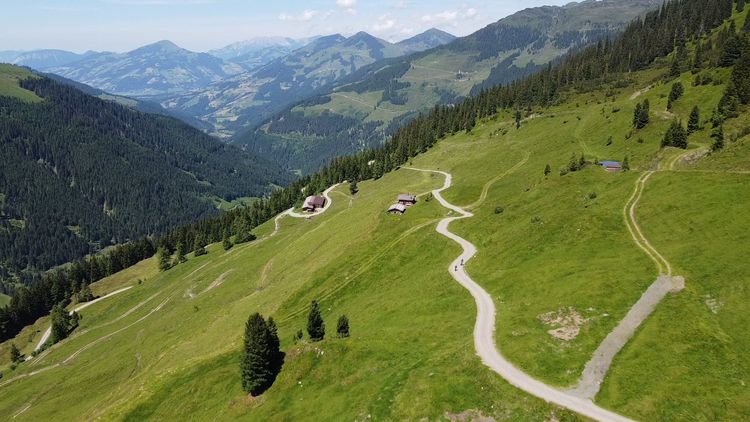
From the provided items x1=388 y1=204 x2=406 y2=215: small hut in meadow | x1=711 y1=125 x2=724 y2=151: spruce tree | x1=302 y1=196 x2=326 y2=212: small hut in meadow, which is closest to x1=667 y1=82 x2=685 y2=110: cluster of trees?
x1=711 y1=125 x2=724 y2=151: spruce tree

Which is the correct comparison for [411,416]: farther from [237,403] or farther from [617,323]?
[237,403]

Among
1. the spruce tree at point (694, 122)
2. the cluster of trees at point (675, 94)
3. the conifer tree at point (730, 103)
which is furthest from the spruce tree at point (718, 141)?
the cluster of trees at point (675, 94)

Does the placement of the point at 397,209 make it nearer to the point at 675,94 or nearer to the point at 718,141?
the point at 718,141

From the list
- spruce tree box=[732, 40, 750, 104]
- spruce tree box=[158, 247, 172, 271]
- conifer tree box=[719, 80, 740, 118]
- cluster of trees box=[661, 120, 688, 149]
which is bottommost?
spruce tree box=[158, 247, 172, 271]

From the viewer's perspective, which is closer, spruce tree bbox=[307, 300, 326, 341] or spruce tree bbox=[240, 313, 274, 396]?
spruce tree bbox=[240, 313, 274, 396]

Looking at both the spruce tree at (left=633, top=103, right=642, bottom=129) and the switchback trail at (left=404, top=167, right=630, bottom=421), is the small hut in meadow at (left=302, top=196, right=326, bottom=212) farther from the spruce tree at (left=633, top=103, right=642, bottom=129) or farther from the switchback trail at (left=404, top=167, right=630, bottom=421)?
the spruce tree at (left=633, top=103, right=642, bottom=129)

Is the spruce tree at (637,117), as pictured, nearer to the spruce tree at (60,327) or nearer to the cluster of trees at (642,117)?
the cluster of trees at (642,117)
